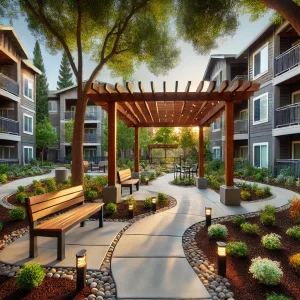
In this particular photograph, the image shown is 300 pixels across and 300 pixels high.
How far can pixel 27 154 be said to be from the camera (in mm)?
20219

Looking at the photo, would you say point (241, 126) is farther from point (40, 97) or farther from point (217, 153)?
point (40, 97)

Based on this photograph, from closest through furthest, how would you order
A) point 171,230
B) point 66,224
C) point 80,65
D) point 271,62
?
point 66,224 → point 171,230 → point 80,65 → point 271,62

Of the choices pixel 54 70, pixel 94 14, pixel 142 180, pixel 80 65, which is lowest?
pixel 142 180

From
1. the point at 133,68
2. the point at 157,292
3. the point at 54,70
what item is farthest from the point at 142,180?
the point at 54,70

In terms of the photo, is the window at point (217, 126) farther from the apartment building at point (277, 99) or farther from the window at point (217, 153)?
the apartment building at point (277, 99)

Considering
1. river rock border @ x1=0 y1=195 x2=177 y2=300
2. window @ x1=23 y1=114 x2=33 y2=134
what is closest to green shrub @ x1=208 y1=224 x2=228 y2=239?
river rock border @ x1=0 y1=195 x2=177 y2=300

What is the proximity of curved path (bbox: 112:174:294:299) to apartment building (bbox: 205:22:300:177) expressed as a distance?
8.67 meters

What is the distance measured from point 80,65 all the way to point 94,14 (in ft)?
6.83

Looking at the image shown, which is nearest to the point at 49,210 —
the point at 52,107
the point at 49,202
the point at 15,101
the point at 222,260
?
the point at 49,202

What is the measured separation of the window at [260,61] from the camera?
46.6ft

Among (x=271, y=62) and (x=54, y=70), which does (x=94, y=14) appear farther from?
(x=54, y=70)

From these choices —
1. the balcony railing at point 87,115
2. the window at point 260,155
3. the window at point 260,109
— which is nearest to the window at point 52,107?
the balcony railing at point 87,115

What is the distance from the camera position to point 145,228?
497 cm

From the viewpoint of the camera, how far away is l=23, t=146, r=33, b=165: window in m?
19.8
